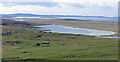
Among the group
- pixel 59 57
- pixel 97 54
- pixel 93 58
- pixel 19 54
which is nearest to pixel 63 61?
pixel 59 57

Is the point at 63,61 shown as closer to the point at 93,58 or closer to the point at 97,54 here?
the point at 93,58

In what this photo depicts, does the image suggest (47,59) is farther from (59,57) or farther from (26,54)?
(26,54)

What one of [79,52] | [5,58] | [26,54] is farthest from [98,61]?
[5,58]

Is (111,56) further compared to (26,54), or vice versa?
(26,54)

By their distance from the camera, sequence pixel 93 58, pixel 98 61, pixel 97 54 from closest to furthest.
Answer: pixel 98 61 < pixel 93 58 < pixel 97 54

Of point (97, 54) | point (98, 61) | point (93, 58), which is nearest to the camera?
point (98, 61)

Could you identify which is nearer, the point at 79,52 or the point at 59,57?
the point at 59,57

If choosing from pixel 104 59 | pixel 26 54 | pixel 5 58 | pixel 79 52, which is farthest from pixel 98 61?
pixel 5 58
